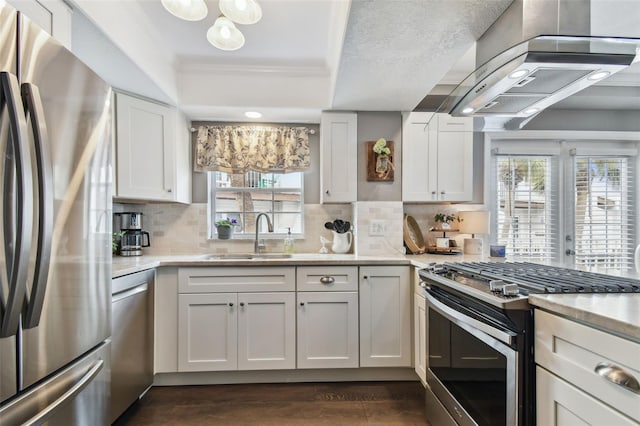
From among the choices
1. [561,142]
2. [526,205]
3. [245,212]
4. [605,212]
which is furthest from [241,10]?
[605,212]

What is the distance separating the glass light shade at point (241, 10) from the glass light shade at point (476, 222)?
2208 millimetres

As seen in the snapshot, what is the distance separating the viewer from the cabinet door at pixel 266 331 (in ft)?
7.54

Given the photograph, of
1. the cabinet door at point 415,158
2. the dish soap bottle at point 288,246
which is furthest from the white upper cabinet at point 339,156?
the dish soap bottle at point 288,246

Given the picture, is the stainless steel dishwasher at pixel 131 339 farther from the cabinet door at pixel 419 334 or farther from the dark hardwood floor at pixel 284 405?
the cabinet door at pixel 419 334

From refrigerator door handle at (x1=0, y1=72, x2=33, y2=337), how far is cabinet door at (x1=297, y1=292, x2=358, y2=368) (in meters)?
1.68

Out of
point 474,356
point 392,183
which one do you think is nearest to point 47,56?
point 474,356

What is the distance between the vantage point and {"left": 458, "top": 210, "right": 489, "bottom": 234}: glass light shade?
266 centimetres

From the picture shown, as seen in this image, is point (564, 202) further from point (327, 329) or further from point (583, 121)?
point (327, 329)

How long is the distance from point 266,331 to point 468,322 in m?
1.46

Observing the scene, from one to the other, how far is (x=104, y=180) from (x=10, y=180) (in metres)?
0.48

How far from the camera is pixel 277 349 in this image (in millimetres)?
2309

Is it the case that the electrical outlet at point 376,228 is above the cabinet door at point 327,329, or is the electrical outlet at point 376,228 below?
above

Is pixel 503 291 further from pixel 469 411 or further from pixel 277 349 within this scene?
pixel 277 349

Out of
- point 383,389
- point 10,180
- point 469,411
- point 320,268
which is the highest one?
point 10,180
